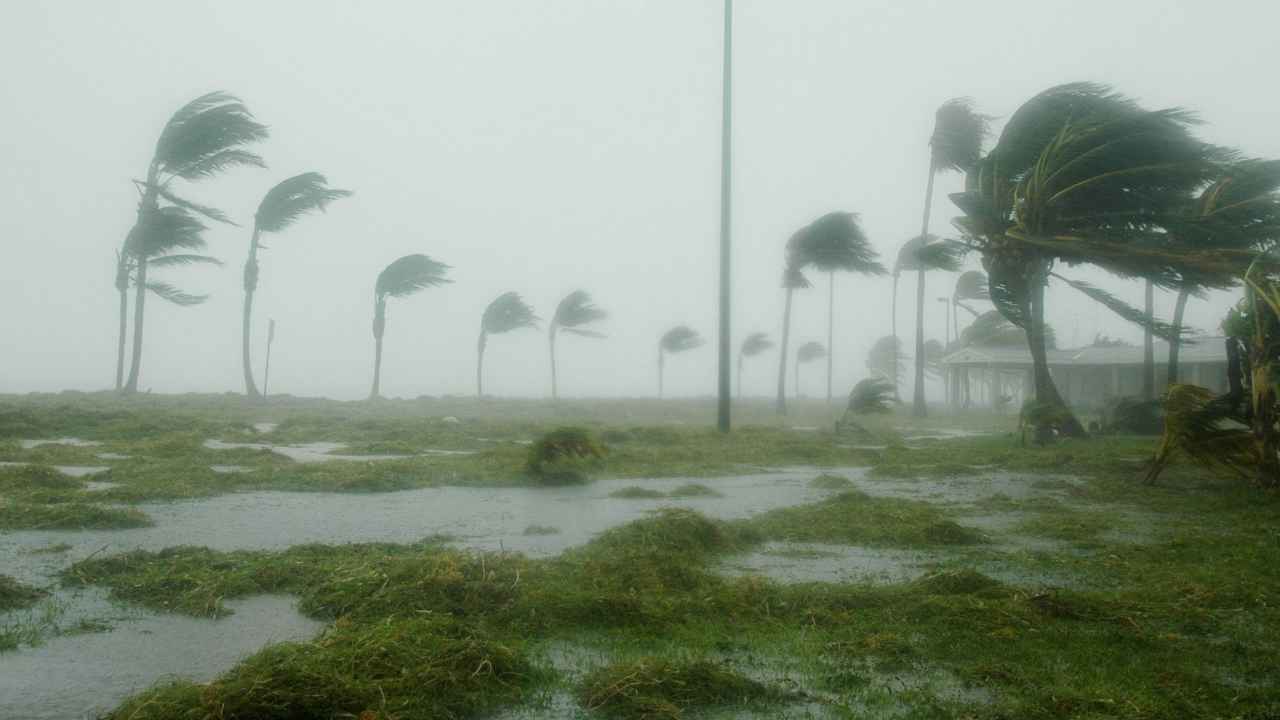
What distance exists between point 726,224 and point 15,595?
1604 cm

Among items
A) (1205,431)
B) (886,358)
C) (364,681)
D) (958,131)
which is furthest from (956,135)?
(886,358)

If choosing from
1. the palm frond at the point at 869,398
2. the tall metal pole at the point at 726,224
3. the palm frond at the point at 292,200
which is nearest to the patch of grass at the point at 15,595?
the tall metal pole at the point at 726,224

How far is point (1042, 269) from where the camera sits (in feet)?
60.1

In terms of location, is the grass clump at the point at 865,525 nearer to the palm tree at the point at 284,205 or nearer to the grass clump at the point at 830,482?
the grass clump at the point at 830,482

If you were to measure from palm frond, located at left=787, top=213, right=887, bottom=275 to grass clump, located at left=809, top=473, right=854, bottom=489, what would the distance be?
22498mm

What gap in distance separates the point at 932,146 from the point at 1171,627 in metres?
29.0

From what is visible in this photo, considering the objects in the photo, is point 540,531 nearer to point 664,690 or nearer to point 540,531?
point 540,531

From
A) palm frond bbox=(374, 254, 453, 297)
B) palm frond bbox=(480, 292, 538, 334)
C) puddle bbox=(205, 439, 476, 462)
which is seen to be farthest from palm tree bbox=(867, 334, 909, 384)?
puddle bbox=(205, 439, 476, 462)

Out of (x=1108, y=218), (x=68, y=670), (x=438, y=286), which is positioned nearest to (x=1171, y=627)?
(x=68, y=670)

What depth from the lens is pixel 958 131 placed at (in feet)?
97.8

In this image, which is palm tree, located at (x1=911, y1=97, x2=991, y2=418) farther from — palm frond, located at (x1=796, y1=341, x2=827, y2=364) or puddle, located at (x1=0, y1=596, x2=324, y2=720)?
palm frond, located at (x1=796, y1=341, x2=827, y2=364)

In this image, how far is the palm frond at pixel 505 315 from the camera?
49406 mm

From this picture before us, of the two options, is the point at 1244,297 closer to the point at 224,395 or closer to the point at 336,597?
the point at 336,597

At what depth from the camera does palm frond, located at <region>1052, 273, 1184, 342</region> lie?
16906 millimetres
